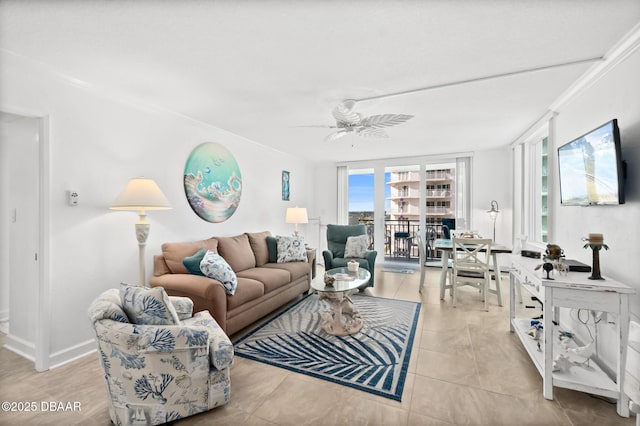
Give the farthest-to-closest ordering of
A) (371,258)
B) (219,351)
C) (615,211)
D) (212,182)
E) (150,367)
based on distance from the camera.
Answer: (371,258) < (212,182) < (615,211) < (219,351) < (150,367)

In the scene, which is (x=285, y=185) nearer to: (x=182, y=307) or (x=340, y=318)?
(x=340, y=318)

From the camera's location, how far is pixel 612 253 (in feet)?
6.72

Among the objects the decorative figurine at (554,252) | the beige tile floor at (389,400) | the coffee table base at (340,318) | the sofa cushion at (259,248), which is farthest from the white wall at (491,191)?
the sofa cushion at (259,248)

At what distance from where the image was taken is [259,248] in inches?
161

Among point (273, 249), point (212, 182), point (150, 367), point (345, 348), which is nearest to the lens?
point (150, 367)

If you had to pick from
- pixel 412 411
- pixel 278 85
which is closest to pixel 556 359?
pixel 412 411

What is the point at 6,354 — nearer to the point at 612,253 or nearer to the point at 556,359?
the point at 556,359

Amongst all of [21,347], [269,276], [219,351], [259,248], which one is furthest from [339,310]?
[21,347]

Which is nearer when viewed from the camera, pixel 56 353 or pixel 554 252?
pixel 554 252

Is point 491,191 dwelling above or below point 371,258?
above

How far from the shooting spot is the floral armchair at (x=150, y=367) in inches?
61.2

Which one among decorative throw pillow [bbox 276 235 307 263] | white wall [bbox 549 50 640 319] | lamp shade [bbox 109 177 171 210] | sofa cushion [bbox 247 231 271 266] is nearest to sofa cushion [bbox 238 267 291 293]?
sofa cushion [bbox 247 231 271 266]

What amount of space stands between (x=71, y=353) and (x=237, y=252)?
1792 millimetres

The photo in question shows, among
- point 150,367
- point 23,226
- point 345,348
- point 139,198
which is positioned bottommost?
point 345,348
